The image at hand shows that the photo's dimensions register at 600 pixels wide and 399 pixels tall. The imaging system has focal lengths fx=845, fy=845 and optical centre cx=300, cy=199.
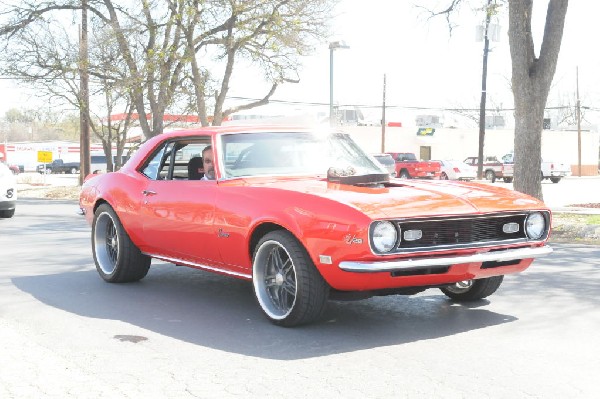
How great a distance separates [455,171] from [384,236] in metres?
43.5

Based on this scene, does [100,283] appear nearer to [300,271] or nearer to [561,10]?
[300,271]

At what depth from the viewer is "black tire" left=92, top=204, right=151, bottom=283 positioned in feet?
26.5

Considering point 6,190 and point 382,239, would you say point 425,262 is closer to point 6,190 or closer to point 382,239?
point 382,239

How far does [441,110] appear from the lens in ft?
267

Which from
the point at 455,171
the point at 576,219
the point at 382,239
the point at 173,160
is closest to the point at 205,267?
the point at 173,160

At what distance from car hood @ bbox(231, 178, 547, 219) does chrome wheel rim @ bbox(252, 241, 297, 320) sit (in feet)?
1.60

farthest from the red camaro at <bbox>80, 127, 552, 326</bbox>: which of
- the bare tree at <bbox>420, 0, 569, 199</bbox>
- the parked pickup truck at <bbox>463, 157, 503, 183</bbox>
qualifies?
the parked pickup truck at <bbox>463, 157, 503, 183</bbox>

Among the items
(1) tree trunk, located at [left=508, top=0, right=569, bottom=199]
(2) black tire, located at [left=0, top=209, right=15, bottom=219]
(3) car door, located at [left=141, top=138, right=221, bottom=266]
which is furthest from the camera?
(2) black tire, located at [left=0, top=209, right=15, bottom=219]

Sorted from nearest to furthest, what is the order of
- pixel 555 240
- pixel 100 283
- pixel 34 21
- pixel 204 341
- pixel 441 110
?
pixel 204 341, pixel 100 283, pixel 555 240, pixel 34 21, pixel 441 110

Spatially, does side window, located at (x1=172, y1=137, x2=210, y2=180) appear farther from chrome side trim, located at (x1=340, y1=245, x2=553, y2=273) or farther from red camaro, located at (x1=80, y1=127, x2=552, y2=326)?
chrome side trim, located at (x1=340, y1=245, x2=553, y2=273)

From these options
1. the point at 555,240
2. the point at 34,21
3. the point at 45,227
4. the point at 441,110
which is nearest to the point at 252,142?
the point at 555,240

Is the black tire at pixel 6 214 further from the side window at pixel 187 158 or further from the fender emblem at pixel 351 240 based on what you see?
the fender emblem at pixel 351 240

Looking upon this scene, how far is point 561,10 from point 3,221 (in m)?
11.3

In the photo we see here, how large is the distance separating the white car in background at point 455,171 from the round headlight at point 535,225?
40.9 metres
